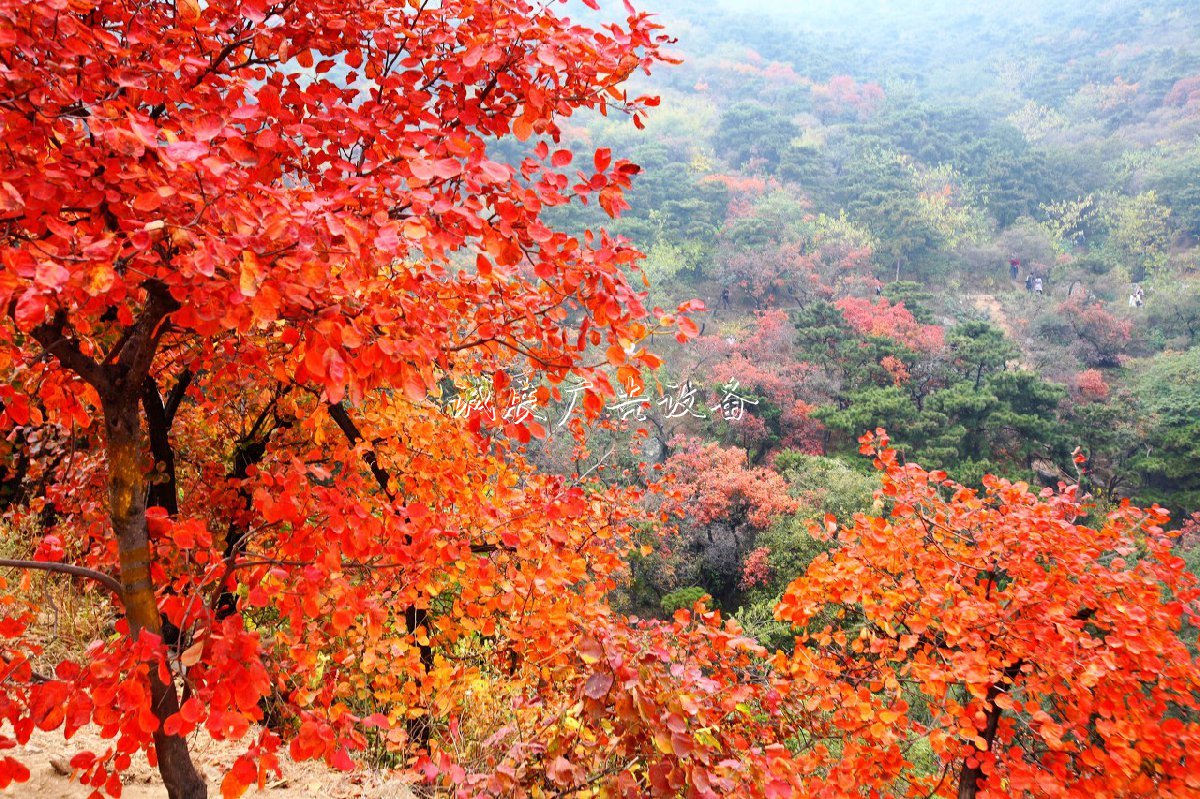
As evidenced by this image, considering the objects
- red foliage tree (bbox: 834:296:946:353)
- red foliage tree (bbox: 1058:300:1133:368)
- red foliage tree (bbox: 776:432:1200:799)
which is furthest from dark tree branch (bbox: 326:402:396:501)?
red foliage tree (bbox: 1058:300:1133:368)

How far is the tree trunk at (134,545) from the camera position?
193cm

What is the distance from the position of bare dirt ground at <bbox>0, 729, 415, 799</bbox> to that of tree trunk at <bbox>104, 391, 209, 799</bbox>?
2.57 ft

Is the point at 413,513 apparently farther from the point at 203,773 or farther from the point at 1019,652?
the point at 1019,652

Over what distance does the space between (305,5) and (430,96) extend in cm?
48

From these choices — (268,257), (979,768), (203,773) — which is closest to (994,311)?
(979,768)

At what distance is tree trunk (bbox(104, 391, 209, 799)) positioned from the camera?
193 centimetres

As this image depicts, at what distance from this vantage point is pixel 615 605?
10422 mm

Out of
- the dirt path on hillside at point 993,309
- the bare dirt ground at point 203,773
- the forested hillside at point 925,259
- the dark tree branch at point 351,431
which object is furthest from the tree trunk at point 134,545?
the dirt path on hillside at point 993,309

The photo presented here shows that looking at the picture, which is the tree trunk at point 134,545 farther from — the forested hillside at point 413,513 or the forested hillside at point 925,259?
the forested hillside at point 925,259

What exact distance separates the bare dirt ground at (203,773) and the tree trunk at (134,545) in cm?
78

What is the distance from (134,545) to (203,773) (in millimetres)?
1307

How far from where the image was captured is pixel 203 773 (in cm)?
268

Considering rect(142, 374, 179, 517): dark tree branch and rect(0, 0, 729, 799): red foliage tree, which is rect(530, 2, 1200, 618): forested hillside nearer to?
rect(0, 0, 729, 799): red foliage tree

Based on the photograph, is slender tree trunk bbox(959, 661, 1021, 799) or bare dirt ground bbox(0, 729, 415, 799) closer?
bare dirt ground bbox(0, 729, 415, 799)
